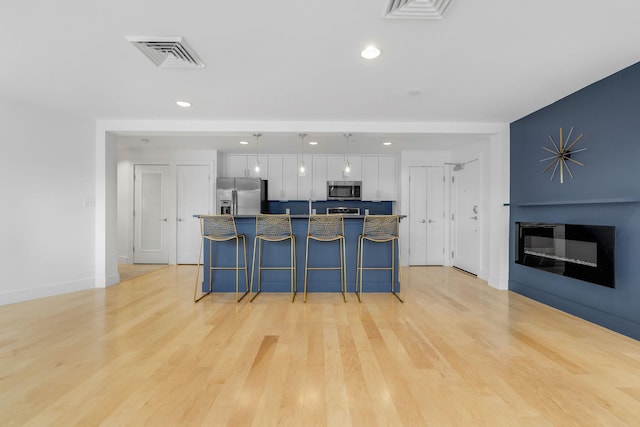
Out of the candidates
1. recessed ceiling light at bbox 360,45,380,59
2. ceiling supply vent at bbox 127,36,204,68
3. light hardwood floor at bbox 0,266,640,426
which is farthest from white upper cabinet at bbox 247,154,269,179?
recessed ceiling light at bbox 360,45,380,59

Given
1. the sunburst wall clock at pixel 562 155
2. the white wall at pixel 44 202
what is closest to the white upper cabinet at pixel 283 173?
the white wall at pixel 44 202

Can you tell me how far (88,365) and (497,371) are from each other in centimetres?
277

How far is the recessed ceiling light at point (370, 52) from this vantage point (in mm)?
2234

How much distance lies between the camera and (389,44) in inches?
86.0

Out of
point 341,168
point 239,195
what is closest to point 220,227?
point 239,195

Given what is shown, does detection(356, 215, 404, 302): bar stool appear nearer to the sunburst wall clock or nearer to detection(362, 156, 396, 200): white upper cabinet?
the sunburst wall clock

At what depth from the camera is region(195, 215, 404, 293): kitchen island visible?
3910 millimetres

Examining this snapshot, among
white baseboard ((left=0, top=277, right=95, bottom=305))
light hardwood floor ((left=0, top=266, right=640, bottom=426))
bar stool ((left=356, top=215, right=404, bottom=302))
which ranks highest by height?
bar stool ((left=356, top=215, right=404, bottom=302))

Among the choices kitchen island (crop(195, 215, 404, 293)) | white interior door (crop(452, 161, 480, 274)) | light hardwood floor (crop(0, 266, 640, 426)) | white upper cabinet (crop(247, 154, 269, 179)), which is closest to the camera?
light hardwood floor (crop(0, 266, 640, 426))

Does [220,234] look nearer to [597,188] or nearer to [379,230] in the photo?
[379,230]

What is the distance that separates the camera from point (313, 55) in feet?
7.72

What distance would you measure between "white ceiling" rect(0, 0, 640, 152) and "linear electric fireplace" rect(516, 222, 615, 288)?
4.82 ft

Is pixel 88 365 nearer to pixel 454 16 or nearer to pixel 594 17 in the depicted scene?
pixel 454 16

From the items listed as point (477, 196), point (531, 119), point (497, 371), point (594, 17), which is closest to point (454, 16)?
point (594, 17)
